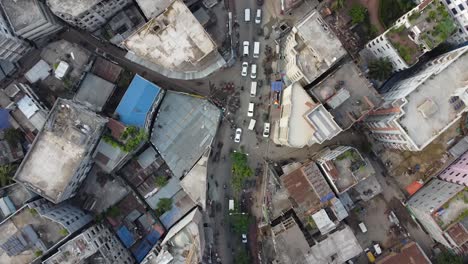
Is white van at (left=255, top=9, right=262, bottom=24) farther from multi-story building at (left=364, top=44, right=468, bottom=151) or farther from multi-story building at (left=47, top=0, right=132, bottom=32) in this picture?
multi-story building at (left=364, top=44, right=468, bottom=151)

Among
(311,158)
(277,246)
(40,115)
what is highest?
(40,115)

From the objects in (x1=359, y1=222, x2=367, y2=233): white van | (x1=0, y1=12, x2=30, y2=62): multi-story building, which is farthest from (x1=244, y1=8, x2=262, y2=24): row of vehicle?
(x1=359, y1=222, x2=367, y2=233): white van

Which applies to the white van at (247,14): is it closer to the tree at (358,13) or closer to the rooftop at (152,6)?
the rooftop at (152,6)

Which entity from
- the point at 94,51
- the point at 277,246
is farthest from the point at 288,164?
the point at 94,51

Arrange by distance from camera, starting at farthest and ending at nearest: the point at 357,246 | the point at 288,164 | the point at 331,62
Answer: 1. the point at 288,164
2. the point at 357,246
3. the point at 331,62

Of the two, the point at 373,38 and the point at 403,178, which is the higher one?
the point at 373,38

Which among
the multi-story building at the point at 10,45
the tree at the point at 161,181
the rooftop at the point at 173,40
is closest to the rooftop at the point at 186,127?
the tree at the point at 161,181

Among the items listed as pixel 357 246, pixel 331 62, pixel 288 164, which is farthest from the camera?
pixel 288 164

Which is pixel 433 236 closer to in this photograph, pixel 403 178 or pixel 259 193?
pixel 403 178
